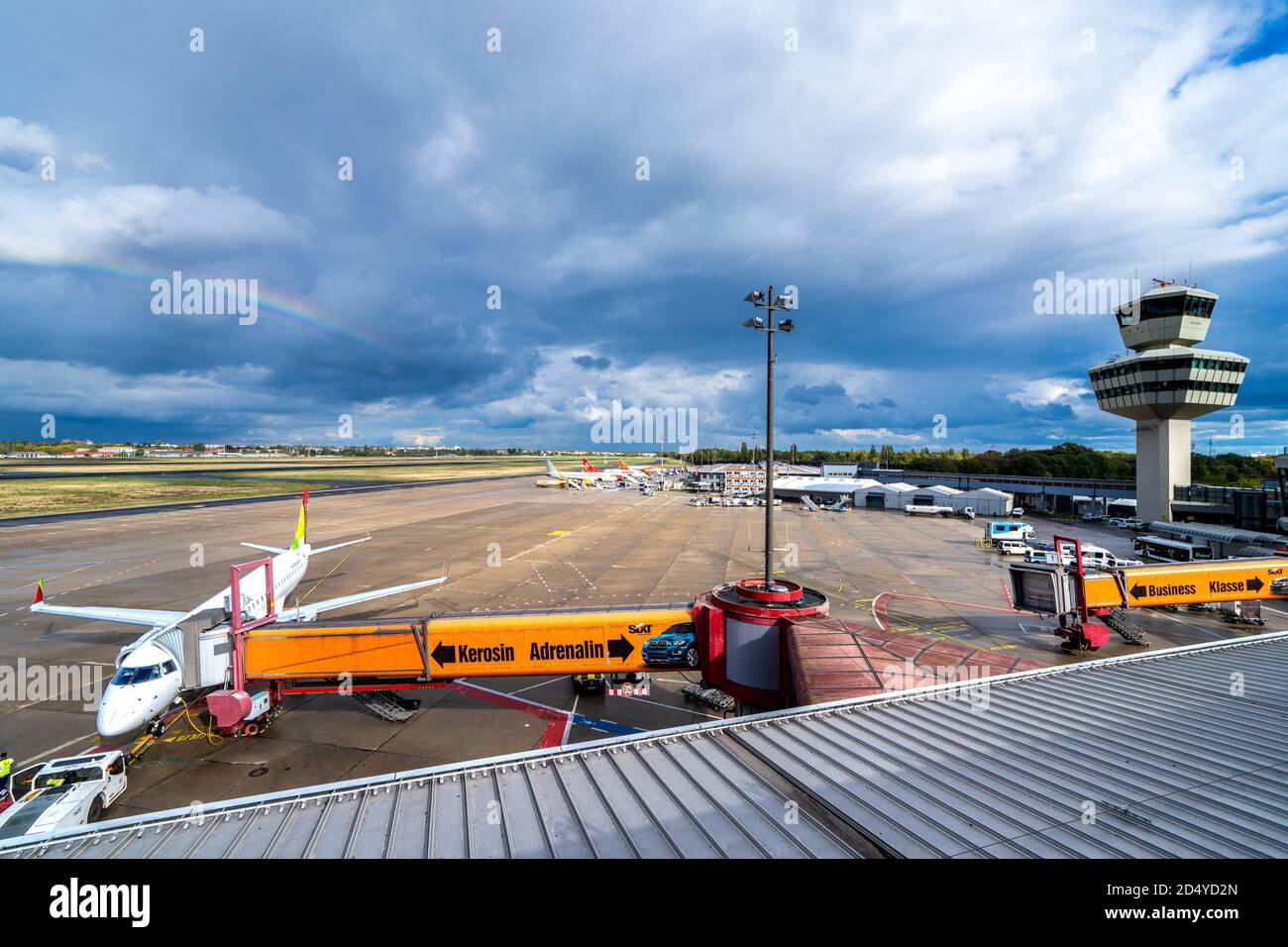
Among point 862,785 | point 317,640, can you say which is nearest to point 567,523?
point 317,640

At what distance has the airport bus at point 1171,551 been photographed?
168 ft

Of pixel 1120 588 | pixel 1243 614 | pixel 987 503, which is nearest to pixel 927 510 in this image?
pixel 987 503

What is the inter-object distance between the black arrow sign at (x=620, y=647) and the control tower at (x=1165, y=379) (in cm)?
9107

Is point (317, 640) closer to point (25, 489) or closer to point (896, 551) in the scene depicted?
point (896, 551)

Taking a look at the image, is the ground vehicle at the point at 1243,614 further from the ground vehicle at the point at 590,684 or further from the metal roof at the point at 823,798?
the ground vehicle at the point at 590,684

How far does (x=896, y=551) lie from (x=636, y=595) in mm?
35535

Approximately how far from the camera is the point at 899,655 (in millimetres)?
17078

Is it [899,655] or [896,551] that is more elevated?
[899,655]

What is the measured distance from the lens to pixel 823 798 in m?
8.61

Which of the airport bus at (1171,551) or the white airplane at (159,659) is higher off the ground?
the white airplane at (159,659)

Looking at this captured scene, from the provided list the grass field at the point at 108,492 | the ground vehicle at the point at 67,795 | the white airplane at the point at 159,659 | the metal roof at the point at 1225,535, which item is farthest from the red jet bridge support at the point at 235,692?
the grass field at the point at 108,492

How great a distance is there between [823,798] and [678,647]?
1085 cm
